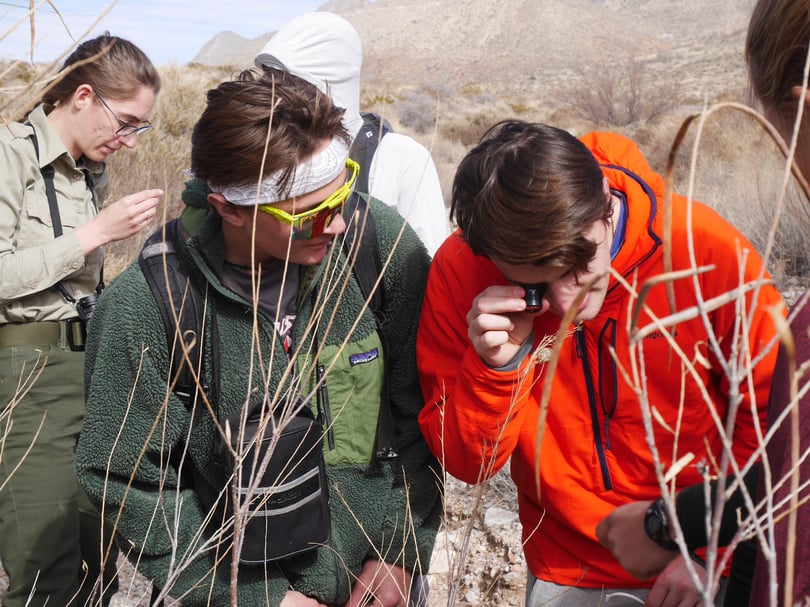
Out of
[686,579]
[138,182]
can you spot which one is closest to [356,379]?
[686,579]

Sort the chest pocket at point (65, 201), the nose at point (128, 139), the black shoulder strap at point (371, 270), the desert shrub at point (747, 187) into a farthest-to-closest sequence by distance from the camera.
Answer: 1. the desert shrub at point (747, 187)
2. the nose at point (128, 139)
3. the chest pocket at point (65, 201)
4. the black shoulder strap at point (371, 270)

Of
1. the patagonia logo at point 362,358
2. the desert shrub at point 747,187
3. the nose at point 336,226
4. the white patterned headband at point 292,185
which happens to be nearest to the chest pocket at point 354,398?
the patagonia logo at point 362,358

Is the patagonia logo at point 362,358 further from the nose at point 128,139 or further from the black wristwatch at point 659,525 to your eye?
the nose at point 128,139

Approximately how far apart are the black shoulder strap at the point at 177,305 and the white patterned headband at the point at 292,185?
0.67 feet

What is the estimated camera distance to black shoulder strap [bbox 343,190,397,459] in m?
1.91

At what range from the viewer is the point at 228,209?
180cm

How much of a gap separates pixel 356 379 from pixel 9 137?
1.65 metres

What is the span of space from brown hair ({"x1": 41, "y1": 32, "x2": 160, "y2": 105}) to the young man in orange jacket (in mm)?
1646

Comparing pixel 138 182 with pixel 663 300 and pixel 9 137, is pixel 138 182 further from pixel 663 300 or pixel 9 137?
pixel 663 300

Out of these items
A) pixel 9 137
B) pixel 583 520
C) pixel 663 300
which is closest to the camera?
pixel 663 300

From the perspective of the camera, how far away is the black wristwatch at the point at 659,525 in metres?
1.07

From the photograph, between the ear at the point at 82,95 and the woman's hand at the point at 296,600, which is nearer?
the woman's hand at the point at 296,600

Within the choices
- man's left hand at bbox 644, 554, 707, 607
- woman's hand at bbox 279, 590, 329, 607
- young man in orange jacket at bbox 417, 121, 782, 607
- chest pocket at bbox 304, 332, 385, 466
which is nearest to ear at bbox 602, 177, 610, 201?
young man in orange jacket at bbox 417, 121, 782, 607

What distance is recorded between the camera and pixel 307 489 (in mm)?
1822
